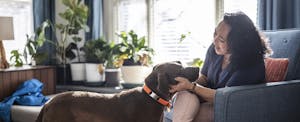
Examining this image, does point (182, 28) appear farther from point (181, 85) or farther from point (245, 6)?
point (181, 85)

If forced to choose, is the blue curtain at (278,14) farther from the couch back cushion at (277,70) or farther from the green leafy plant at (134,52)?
→ the green leafy plant at (134,52)

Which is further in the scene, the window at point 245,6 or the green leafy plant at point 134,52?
the green leafy plant at point 134,52

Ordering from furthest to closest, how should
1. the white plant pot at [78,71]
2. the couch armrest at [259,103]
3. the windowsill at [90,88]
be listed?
the white plant pot at [78,71], the windowsill at [90,88], the couch armrest at [259,103]

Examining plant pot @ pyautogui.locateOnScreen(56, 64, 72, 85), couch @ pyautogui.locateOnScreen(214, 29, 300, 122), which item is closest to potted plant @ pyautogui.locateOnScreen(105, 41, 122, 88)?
plant pot @ pyautogui.locateOnScreen(56, 64, 72, 85)

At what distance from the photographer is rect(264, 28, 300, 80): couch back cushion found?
2195 millimetres

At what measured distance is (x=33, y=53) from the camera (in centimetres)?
375

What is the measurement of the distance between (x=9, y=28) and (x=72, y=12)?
→ 68 cm

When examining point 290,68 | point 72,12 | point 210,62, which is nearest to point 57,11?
point 72,12

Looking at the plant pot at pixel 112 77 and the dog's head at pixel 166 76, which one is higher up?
the dog's head at pixel 166 76

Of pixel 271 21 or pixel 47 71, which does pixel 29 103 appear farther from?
pixel 271 21

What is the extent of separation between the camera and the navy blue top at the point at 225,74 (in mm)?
1884

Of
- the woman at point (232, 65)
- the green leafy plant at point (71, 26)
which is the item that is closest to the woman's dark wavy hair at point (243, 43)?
the woman at point (232, 65)

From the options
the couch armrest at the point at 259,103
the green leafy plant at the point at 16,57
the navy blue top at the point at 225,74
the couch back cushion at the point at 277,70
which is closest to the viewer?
the couch armrest at the point at 259,103

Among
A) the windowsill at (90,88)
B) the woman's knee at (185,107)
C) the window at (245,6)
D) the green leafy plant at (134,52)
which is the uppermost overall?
the window at (245,6)
